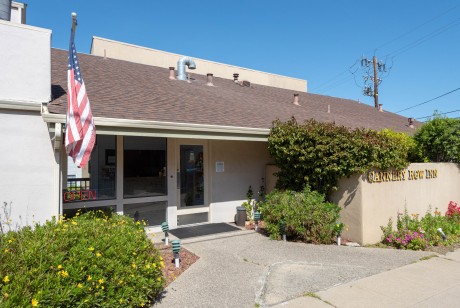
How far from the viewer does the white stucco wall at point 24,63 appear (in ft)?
18.2

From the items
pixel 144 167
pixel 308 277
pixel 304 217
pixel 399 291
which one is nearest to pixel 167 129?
pixel 144 167

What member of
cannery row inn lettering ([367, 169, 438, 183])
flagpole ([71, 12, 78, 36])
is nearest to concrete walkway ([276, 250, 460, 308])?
cannery row inn lettering ([367, 169, 438, 183])

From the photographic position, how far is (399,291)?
188 inches

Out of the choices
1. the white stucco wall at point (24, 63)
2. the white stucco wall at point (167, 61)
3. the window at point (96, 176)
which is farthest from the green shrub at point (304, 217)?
the white stucco wall at point (167, 61)

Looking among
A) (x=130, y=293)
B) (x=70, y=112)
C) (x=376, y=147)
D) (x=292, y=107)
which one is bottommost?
(x=130, y=293)

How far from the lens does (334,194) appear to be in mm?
8031

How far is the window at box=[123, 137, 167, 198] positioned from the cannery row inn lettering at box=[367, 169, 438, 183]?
5.06m

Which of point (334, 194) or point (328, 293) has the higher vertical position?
point (334, 194)

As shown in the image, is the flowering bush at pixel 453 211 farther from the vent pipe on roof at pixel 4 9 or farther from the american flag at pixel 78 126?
the vent pipe on roof at pixel 4 9

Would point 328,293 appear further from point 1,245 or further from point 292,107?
point 292,107

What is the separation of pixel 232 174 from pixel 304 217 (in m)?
2.81

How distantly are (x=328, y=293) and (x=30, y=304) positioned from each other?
12.3 ft

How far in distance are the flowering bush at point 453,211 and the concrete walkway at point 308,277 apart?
333 cm

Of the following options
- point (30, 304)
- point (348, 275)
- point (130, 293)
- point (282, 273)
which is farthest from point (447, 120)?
point (30, 304)
